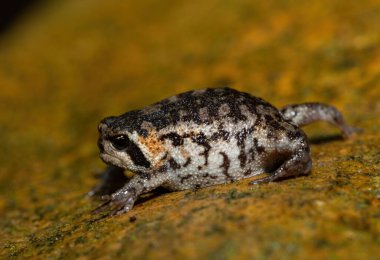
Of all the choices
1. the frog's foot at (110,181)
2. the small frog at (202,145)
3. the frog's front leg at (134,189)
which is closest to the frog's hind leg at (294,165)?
Answer: the small frog at (202,145)

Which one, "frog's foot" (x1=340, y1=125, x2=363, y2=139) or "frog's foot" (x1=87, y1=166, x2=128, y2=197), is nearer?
"frog's foot" (x1=87, y1=166, x2=128, y2=197)

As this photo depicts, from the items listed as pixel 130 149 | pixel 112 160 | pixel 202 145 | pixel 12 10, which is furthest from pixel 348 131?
pixel 12 10

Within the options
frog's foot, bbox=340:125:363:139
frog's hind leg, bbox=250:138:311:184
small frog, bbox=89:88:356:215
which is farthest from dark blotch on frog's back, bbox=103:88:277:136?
frog's foot, bbox=340:125:363:139

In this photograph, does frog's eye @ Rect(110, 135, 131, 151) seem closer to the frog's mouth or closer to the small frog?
the small frog

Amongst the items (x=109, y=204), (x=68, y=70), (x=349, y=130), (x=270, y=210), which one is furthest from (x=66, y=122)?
(x=270, y=210)

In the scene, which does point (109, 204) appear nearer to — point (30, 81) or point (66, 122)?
point (66, 122)

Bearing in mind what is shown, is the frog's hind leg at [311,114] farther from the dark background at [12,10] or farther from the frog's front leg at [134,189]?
the dark background at [12,10]

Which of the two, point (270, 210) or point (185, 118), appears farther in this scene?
point (185, 118)
